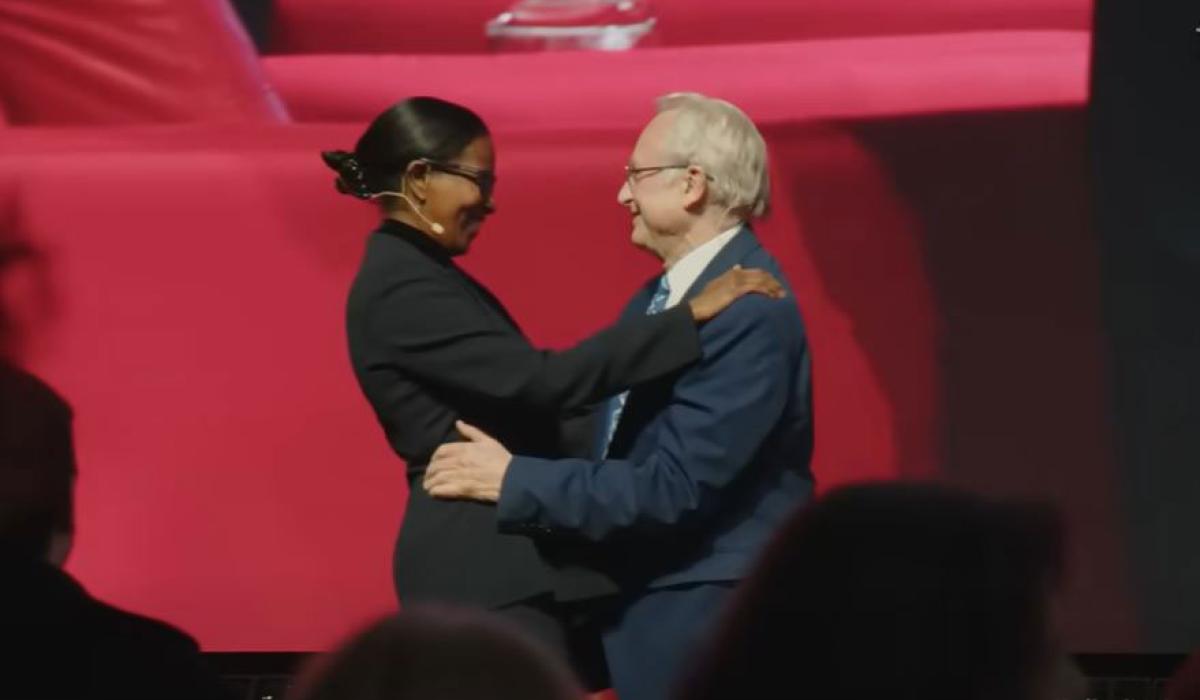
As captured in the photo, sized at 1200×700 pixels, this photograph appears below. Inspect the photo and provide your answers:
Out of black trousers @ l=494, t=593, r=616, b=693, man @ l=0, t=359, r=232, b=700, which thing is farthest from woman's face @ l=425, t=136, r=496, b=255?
man @ l=0, t=359, r=232, b=700

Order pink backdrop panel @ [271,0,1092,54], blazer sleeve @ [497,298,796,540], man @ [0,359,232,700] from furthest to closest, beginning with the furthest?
pink backdrop panel @ [271,0,1092,54]
blazer sleeve @ [497,298,796,540]
man @ [0,359,232,700]

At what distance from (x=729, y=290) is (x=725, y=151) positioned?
20cm

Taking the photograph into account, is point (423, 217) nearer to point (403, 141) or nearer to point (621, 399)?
point (403, 141)

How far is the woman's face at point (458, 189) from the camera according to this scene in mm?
2625

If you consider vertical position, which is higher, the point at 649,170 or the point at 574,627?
the point at 649,170

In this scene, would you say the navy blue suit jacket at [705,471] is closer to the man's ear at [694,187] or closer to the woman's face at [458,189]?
the man's ear at [694,187]

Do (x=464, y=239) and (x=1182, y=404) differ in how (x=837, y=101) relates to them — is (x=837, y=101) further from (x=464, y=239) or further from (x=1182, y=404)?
(x=464, y=239)

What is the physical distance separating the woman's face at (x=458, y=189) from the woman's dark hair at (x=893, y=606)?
4.29 feet

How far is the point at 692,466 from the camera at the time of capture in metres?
2.54

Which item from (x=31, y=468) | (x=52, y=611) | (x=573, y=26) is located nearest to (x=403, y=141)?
(x=31, y=468)

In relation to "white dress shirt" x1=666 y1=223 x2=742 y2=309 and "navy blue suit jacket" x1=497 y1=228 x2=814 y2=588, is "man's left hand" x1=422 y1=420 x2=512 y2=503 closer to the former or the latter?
"navy blue suit jacket" x1=497 y1=228 x2=814 y2=588

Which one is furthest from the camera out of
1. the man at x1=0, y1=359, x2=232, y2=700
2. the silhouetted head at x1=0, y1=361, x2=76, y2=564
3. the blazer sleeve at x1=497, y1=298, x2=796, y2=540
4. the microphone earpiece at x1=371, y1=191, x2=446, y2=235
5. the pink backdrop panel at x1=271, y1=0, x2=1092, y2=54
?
the pink backdrop panel at x1=271, y1=0, x2=1092, y2=54

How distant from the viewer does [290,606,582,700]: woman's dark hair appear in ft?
4.22

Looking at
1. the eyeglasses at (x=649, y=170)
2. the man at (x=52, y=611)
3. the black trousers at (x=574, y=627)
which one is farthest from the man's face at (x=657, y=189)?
the man at (x=52, y=611)
